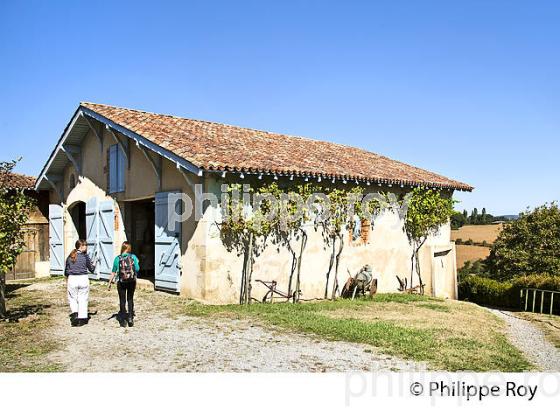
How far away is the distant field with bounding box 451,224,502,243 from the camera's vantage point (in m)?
42.4

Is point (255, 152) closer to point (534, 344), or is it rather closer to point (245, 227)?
point (245, 227)

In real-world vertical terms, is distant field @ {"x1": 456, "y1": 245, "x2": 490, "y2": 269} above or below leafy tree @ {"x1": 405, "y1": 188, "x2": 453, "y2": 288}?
below

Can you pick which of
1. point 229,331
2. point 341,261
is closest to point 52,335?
point 229,331

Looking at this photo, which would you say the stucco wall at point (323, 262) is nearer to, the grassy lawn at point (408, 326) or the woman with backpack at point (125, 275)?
the grassy lawn at point (408, 326)

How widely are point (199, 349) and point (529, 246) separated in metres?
25.8

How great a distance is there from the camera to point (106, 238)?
1498 cm

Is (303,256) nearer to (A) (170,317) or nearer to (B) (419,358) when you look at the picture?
(A) (170,317)

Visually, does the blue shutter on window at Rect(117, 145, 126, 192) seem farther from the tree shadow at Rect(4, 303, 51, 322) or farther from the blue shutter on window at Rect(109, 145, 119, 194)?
the tree shadow at Rect(4, 303, 51, 322)

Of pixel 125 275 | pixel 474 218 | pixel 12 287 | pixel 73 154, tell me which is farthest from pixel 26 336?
pixel 474 218

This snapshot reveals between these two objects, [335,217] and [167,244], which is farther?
[335,217]

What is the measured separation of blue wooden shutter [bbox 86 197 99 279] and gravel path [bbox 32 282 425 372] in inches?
227

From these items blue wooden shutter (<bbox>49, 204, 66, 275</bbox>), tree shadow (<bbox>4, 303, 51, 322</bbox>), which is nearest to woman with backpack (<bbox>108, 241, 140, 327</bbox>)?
tree shadow (<bbox>4, 303, 51, 322</bbox>)

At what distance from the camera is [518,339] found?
10.2 metres
